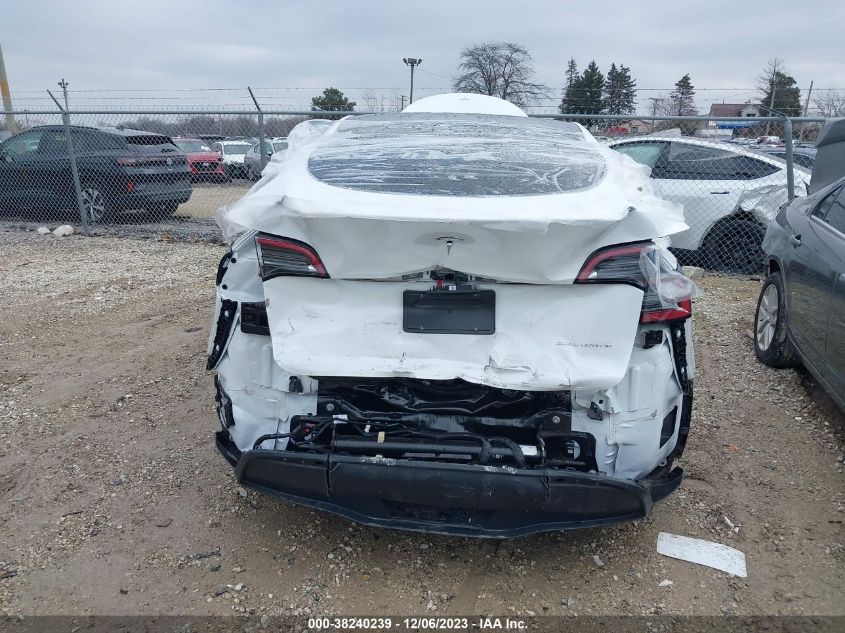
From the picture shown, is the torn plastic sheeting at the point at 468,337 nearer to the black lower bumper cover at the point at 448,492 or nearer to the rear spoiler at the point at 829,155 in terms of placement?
the black lower bumper cover at the point at 448,492

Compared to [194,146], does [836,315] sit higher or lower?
lower

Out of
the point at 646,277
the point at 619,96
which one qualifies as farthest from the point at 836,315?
the point at 619,96

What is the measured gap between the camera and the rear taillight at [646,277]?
2338mm

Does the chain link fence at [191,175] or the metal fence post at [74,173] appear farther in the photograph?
the metal fence post at [74,173]

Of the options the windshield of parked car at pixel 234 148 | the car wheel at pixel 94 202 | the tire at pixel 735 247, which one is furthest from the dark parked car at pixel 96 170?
the windshield of parked car at pixel 234 148

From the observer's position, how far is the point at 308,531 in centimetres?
292

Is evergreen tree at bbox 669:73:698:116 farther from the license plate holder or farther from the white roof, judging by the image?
the license plate holder

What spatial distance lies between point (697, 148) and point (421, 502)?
257 inches

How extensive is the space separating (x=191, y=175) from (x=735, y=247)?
8.19 m

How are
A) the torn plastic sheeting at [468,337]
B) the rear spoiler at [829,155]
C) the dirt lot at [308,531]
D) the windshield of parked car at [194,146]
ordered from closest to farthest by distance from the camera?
the torn plastic sheeting at [468,337] → the dirt lot at [308,531] → the rear spoiler at [829,155] → the windshield of parked car at [194,146]

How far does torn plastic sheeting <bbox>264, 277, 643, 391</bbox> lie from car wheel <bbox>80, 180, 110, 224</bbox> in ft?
29.1

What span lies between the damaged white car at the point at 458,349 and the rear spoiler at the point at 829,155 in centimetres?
303

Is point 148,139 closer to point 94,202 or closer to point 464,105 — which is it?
point 94,202

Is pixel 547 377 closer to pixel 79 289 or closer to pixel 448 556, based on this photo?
pixel 448 556
